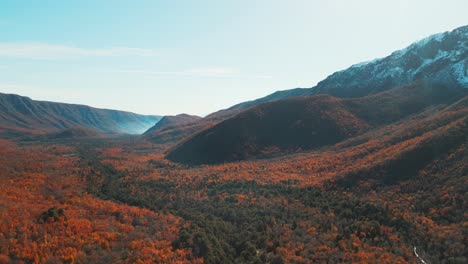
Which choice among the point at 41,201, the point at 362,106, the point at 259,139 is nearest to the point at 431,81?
the point at 362,106

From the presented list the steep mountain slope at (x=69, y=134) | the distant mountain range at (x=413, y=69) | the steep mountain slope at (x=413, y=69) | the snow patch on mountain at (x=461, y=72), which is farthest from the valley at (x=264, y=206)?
the steep mountain slope at (x=69, y=134)

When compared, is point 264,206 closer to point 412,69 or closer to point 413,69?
point 413,69

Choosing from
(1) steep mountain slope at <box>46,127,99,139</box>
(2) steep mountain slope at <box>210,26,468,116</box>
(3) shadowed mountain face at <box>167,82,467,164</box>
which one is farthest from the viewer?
(1) steep mountain slope at <box>46,127,99,139</box>

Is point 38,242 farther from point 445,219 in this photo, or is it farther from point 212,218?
point 445,219

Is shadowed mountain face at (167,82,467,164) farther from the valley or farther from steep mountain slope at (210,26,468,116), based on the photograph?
steep mountain slope at (210,26,468,116)

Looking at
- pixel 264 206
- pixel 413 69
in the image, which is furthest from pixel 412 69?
pixel 264 206

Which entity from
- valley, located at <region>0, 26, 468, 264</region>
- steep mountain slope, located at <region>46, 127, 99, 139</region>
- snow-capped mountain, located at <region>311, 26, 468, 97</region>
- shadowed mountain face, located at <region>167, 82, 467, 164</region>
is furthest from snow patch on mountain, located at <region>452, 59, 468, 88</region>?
steep mountain slope, located at <region>46, 127, 99, 139</region>
